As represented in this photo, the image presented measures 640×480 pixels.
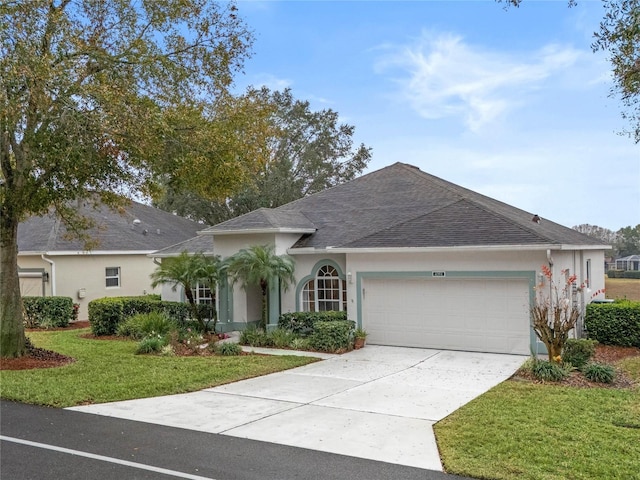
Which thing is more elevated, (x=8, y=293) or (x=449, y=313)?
(x=8, y=293)

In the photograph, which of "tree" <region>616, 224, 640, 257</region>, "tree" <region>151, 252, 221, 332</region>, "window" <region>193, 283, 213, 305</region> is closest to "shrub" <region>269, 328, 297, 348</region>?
"tree" <region>151, 252, 221, 332</region>

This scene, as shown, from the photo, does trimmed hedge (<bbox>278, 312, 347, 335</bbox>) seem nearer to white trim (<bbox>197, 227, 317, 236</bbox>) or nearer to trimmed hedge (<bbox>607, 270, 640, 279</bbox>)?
white trim (<bbox>197, 227, 317, 236</bbox>)

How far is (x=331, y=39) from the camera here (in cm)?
1430

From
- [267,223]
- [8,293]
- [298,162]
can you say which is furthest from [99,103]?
[298,162]

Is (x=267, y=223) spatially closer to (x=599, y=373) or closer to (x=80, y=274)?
(x=599, y=373)

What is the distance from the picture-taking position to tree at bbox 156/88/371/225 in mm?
36062

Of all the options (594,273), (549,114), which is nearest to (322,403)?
(549,114)

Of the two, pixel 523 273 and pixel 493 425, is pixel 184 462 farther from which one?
pixel 523 273

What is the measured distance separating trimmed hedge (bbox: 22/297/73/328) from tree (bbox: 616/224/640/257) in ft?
236

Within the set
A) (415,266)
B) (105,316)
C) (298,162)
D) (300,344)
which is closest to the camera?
(415,266)

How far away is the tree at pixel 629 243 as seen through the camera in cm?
7350

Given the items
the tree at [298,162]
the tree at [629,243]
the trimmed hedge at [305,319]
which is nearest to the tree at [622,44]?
the trimmed hedge at [305,319]

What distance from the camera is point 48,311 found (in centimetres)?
2012

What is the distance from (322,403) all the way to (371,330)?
6.28m
